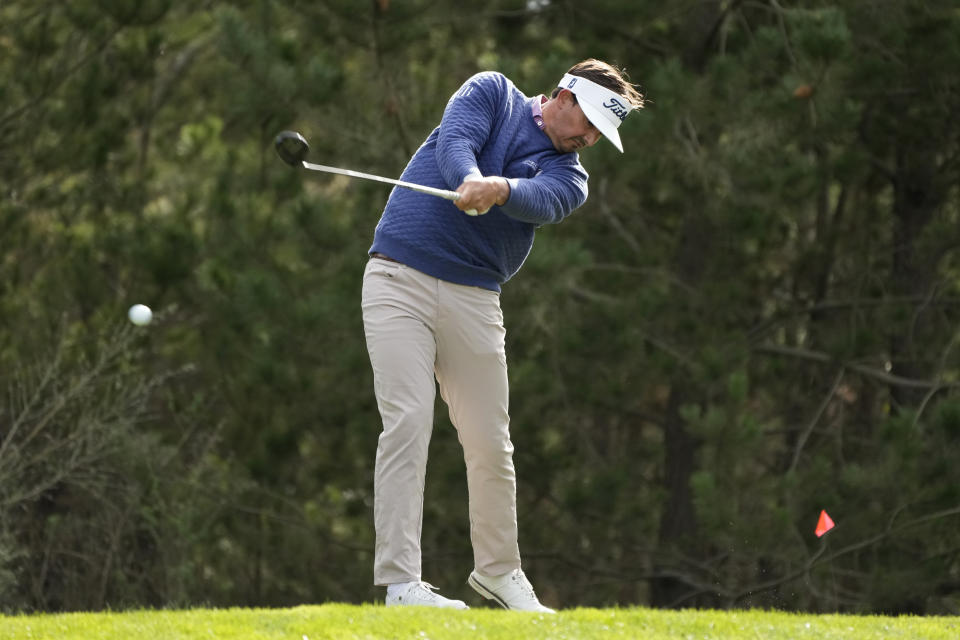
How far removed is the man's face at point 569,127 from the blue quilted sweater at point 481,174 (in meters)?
0.03

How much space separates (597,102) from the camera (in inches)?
174

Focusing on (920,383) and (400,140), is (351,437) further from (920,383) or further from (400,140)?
(920,383)

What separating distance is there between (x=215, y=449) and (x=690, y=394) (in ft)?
12.0

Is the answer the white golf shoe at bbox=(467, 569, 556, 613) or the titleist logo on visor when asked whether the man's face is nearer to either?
the titleist logo on visor

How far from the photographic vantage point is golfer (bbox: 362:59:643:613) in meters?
4.34

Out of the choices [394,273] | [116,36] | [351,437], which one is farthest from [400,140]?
[394,273]

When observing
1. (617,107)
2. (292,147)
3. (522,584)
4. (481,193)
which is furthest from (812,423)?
(481,193)

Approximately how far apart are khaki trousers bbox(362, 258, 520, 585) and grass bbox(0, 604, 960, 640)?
0.80 feet

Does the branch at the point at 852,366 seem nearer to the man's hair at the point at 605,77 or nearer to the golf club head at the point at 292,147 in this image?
the man's hair at the point at 605,77

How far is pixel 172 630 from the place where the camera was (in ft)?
13.9

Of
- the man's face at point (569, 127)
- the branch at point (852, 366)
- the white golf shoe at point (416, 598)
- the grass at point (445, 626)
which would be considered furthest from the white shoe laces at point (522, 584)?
the branch at point (852, 366)

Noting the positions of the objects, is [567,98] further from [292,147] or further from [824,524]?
[824,524]

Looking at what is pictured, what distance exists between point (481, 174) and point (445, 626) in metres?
1.27

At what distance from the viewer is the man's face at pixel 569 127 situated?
14.6 feet
